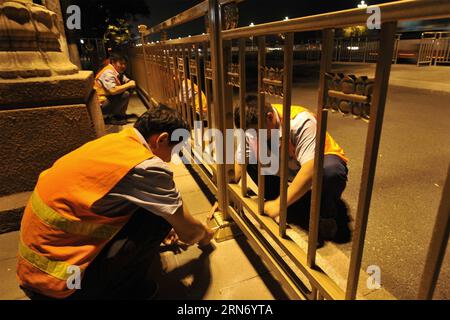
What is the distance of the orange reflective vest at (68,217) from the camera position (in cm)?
142

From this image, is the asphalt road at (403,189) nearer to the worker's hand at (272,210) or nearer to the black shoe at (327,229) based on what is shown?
the black shoe at (327,229)

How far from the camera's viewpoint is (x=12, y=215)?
2541 mm

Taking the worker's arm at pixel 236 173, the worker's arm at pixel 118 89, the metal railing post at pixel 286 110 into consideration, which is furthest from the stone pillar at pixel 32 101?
the worker's arm at pixel 118 89

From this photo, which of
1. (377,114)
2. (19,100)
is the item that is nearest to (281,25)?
(377,114)

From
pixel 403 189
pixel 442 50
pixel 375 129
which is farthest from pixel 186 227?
pixel 442 50

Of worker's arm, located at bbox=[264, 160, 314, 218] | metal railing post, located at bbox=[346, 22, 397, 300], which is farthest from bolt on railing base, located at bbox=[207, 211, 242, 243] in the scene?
metal railing post, located at bbox=[346, 22, 397, 300]

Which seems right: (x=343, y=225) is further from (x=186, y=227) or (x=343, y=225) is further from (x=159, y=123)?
(x=159, y=123)

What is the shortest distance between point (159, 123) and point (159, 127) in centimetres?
2

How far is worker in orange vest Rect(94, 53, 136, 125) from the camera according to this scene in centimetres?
574

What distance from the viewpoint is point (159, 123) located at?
1663 mm

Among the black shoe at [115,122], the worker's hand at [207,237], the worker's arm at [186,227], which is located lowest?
the black shoe at [115,122]

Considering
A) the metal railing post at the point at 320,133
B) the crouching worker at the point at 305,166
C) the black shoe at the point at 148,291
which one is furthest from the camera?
the crouching worker at the point at 305,166

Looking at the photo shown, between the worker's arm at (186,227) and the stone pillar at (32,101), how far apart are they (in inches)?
59.6

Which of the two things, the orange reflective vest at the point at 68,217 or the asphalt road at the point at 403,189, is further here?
the asphalt road at the point at 403,189
